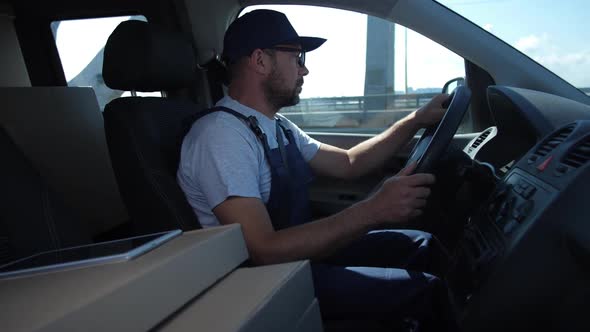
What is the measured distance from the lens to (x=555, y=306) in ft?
3.16

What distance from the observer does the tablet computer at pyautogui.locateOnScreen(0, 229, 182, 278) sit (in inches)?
27.0

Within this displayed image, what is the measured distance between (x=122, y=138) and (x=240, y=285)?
76 cm

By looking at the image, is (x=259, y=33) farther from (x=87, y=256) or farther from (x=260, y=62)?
(x=87, y=256)

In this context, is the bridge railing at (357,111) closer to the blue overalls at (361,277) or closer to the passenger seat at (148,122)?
→ the blue overalls at (361,277)

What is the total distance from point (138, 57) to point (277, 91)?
1.52 feet

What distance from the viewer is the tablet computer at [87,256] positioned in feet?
2.25

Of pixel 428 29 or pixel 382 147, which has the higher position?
pixel 428 29

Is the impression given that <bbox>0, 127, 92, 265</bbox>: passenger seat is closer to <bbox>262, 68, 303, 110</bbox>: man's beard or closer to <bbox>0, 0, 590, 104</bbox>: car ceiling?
<bbox>262, 68, 303, 110</bbox>: man's beard

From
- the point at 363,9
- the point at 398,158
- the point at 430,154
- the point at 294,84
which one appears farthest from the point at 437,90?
the point at 430,154

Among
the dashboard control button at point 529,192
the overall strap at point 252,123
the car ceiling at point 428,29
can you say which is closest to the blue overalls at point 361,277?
the overall strap at point 252,123

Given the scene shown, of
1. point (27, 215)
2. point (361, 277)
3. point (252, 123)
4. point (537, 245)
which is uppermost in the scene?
point (252, 123)

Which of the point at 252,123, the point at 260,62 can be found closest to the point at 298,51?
the point at 260,62

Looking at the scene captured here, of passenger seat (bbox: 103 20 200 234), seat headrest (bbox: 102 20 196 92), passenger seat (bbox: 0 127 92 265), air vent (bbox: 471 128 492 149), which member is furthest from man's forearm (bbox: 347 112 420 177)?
passenger seat (bbox: 0 127 92 265)

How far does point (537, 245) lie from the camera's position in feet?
3.05
